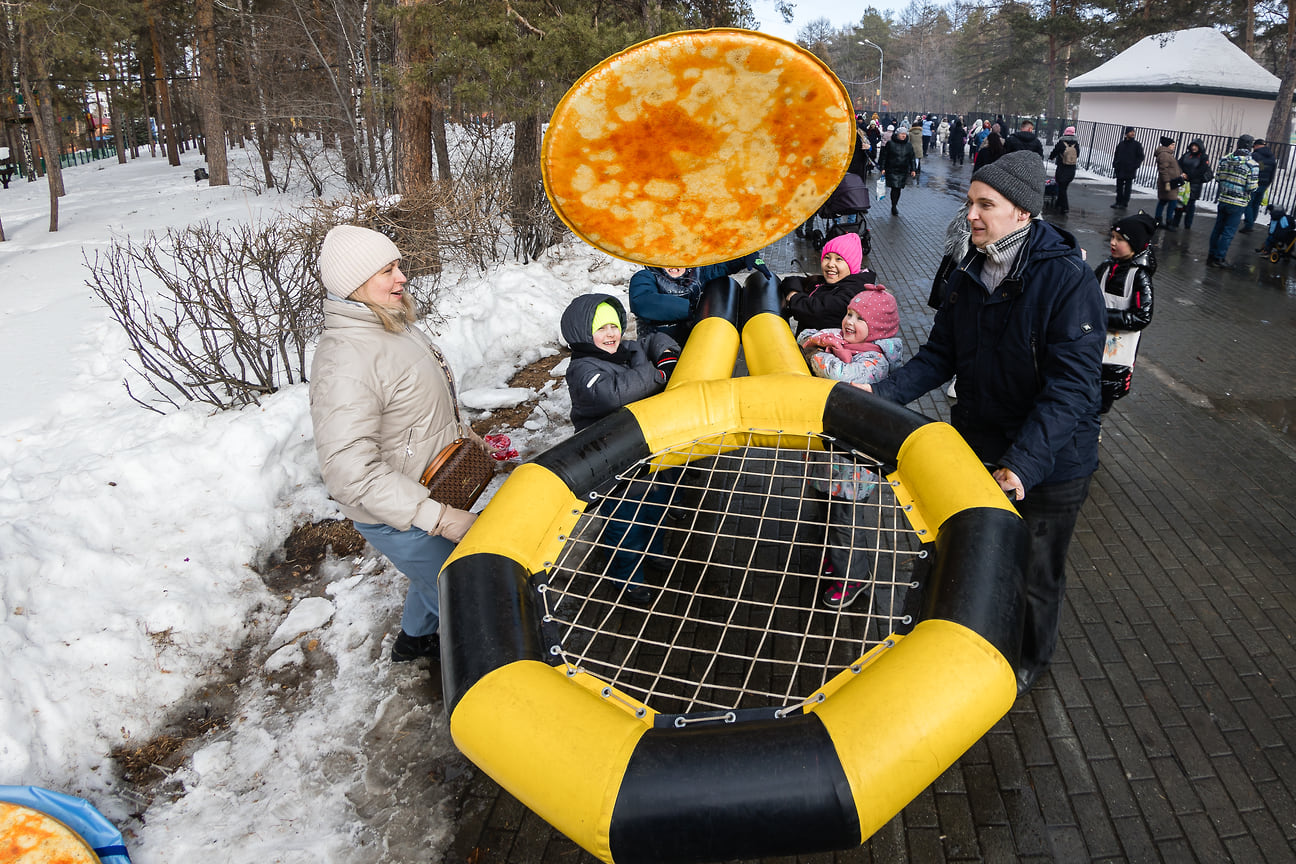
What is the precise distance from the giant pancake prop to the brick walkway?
702 millimetres

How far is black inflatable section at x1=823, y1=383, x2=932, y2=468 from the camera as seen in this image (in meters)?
2.70

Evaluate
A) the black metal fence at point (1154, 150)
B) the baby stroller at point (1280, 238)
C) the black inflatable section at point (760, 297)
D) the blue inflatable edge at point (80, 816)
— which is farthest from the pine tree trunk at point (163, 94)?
the black metal fence at point (1154, 150)

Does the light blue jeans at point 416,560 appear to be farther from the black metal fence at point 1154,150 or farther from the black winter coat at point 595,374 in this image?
the black metal fence at point 1154,150

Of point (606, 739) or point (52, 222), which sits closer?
point (606, 739)

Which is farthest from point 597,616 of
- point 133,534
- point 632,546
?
point 133,534

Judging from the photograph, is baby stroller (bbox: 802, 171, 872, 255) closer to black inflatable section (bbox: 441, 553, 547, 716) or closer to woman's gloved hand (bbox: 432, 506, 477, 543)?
woman's gloved hand (bbox: 432, 506, 477, 543)

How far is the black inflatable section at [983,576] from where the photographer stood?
1975mm

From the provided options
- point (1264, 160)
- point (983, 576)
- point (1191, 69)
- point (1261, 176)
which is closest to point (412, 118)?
point (983, 576)

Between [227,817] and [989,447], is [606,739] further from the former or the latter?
[989,447]

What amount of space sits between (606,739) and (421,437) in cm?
159

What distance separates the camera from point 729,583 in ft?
12.8

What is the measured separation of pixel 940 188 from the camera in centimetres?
1873

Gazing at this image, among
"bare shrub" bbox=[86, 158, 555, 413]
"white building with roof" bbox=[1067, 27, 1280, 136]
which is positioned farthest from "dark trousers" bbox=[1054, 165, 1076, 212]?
"white building with roof" bbox=[1067, 27, 1280, 136]

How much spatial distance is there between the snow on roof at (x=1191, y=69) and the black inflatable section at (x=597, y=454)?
27336 millimetres
